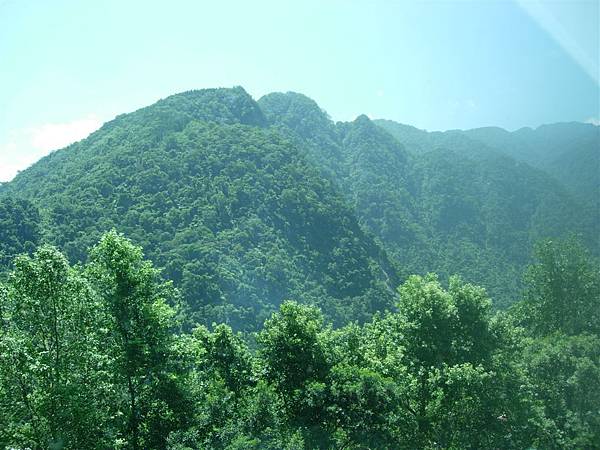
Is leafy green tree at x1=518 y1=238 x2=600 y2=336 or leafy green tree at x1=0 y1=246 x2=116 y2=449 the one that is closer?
leafy green tree at x1=0 y1=246 x2=116 y2=449

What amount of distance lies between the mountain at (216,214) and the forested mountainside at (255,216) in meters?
0.33

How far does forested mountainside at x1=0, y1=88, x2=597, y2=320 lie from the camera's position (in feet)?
300

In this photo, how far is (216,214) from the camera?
4259 inches

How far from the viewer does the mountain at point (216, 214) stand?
Answer: 292 ft

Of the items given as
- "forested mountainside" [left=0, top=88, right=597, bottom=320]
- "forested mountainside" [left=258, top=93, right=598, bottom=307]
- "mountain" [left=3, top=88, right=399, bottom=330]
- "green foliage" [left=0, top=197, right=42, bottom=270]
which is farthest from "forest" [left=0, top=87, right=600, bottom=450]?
"forested mountainside" [left=258, top=93, right=598, bottom=307]

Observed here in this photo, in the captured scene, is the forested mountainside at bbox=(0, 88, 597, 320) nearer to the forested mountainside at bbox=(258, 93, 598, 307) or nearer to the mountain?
the mountain

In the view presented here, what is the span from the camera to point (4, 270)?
64.8 meters

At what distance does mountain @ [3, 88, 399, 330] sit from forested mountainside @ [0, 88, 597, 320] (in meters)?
0.33

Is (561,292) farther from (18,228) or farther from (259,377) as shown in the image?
(18,228)

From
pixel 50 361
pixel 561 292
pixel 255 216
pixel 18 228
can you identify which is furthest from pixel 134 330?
pixel 255 216

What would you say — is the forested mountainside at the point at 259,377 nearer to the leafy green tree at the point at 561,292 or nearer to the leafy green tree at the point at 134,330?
the leafy green tree at the point at 134,330

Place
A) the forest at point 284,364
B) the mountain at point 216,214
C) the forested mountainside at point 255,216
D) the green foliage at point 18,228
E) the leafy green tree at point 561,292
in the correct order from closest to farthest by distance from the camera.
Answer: the forest at point 284,364 → the leafy green tree at point 561,292 → the green foliage at point 18,228 → the mountain at point 216,214 → the forested mountainside at point 255,216

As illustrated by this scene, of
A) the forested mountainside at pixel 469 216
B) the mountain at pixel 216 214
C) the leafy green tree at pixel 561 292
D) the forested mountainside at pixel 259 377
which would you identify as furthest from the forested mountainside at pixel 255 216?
the forested mountainside at pixel 259 377

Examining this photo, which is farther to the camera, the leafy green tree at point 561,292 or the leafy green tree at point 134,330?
the leafy green tree at point 561,292
